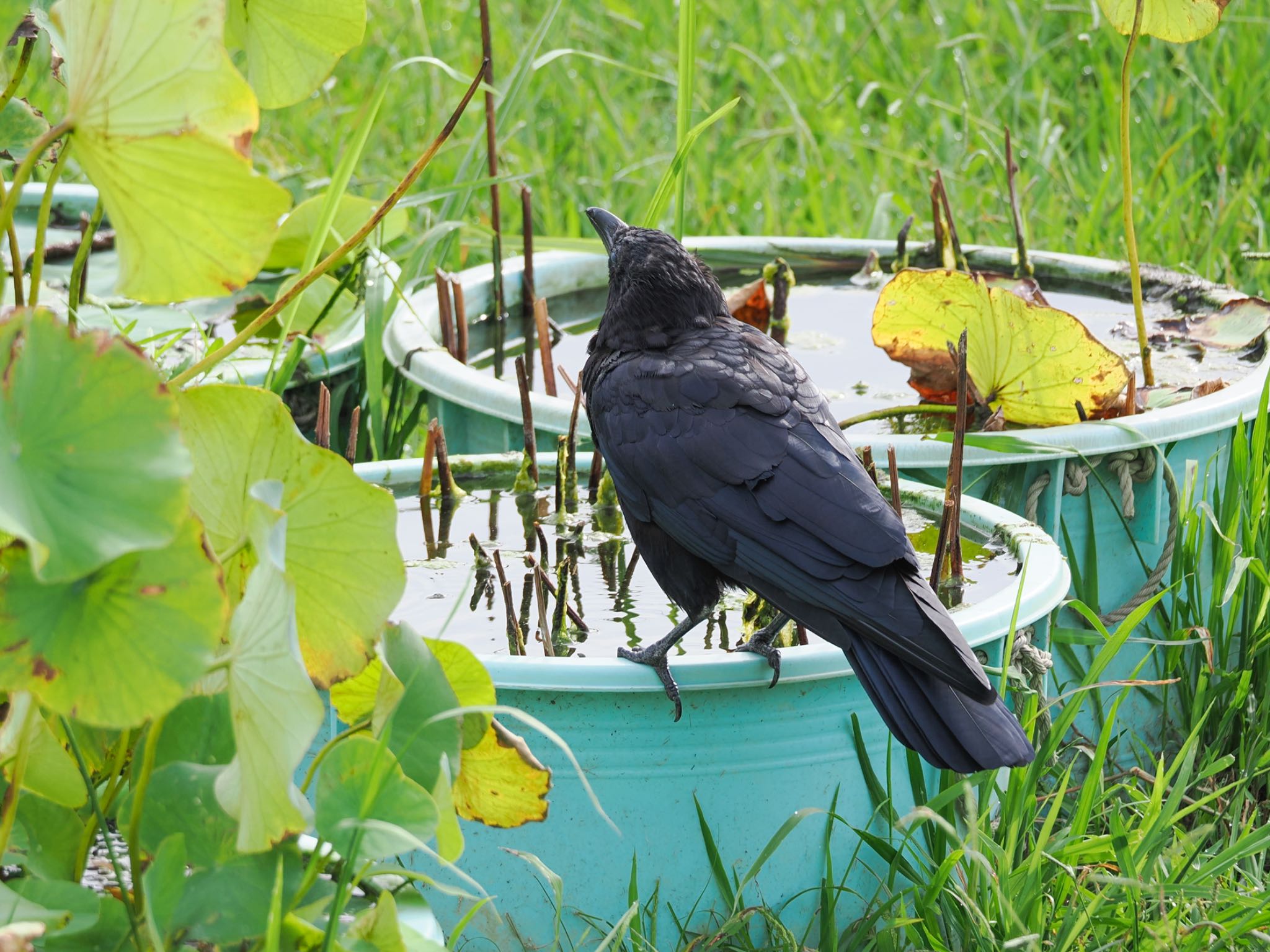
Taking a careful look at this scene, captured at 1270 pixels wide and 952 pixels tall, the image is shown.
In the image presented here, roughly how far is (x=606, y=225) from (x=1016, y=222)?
118cm

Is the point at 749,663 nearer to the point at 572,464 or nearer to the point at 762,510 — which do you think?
the point at 762,510

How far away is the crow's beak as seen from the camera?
2.58 meters

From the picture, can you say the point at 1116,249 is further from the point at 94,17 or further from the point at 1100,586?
the point at 94,17

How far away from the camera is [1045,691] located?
229 cm

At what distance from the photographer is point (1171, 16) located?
2.52 meters

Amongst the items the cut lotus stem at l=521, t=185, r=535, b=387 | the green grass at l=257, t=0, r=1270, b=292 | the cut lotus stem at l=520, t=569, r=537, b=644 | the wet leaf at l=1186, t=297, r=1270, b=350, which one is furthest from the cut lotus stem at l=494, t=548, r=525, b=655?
the green grass at l=257, t=0, r=1270, b=292

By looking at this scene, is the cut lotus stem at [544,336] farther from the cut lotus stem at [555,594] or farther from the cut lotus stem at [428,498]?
the cut lotus stem at [555,594]

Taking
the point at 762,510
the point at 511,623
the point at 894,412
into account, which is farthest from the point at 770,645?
the point at 894,412

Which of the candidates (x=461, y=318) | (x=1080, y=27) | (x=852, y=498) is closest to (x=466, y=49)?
(x=1080, y=27)

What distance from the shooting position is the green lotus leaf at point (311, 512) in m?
1.12

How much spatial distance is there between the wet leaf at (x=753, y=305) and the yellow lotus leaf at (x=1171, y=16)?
0.90 meters

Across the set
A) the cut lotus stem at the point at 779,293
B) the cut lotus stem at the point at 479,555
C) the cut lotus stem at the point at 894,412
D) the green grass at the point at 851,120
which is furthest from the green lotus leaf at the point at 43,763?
the green grass at the point at 851,120

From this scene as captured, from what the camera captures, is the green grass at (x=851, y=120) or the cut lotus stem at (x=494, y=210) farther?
the green grass at (x=851, y=120)

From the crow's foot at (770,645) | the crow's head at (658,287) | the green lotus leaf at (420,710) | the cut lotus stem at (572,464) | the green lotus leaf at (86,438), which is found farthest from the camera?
the cut lotus stem at (572,464)
